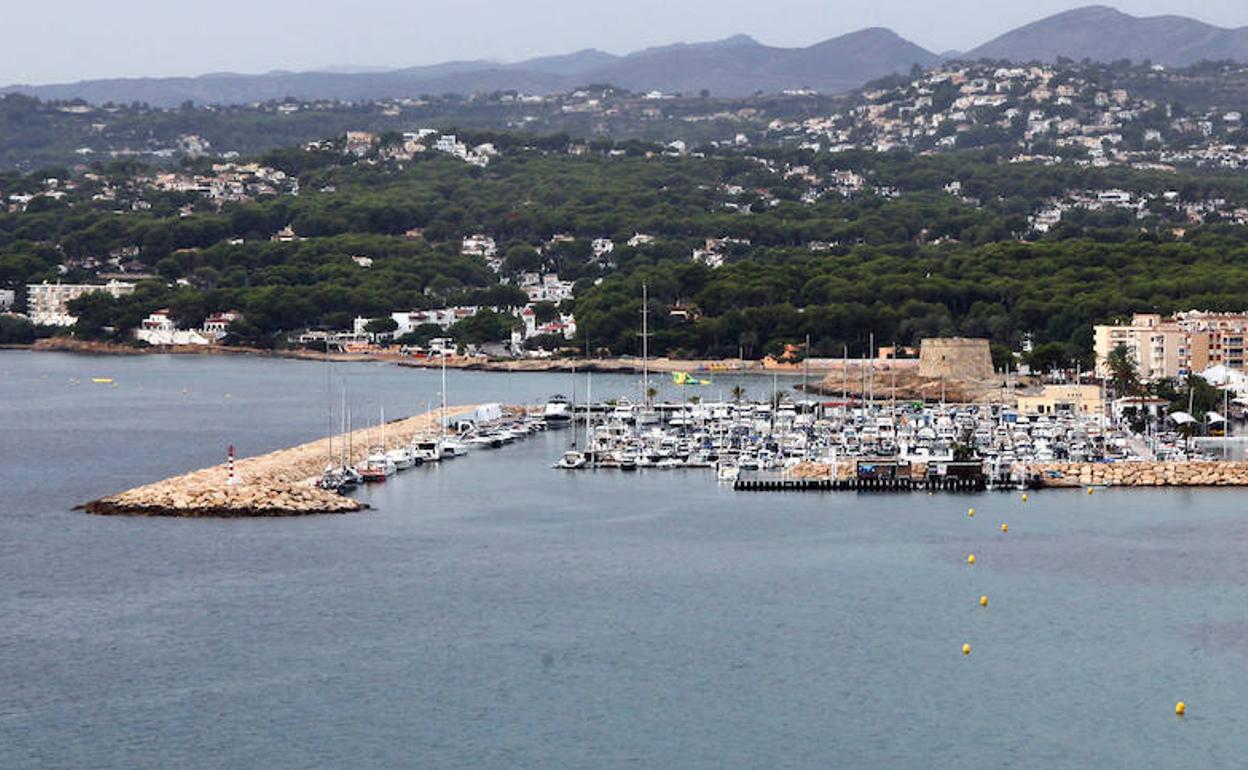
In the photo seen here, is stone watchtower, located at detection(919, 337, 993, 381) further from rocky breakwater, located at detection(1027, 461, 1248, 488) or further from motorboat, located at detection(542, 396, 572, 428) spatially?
rocky breakwater, located at detection(1027, 461, 1248, 488)

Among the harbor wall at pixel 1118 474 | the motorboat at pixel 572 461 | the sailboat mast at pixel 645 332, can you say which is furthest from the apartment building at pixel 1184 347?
the motorboat at pixel 572 461

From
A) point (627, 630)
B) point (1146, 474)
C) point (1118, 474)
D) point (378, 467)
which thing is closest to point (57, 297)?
point (378, 467)

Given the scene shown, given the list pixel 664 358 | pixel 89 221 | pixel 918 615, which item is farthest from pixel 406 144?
pixel 918 615

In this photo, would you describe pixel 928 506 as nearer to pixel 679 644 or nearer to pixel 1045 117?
pixel 679 644

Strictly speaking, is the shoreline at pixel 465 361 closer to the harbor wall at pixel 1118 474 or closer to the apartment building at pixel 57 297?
the apartment building at pixel 57 297

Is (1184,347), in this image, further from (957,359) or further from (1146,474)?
(1146,474)

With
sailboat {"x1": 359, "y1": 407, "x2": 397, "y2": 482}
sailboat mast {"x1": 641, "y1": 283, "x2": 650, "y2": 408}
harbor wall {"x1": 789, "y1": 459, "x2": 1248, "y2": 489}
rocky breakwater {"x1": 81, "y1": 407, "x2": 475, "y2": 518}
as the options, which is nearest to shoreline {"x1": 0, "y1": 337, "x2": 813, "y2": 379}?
sailboat mast {"x1": 641, "y1": 283, "x2": 650, "y2": 408}
